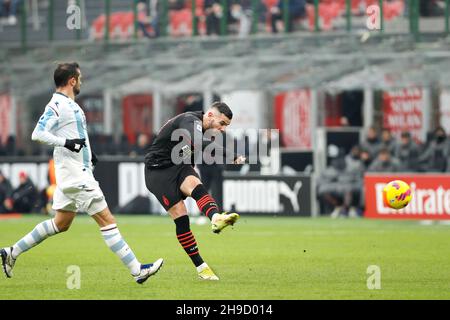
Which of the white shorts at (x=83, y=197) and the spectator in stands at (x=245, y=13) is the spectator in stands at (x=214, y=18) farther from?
the white shorts at (x=83, y=197)

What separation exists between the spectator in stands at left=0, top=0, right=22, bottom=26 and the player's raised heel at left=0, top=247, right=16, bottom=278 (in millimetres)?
22083

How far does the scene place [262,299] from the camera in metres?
10.6

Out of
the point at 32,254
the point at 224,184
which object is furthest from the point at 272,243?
the point at 224,184

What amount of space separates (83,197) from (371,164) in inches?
548

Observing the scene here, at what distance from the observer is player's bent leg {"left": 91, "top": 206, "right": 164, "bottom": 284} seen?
1174 centimetres

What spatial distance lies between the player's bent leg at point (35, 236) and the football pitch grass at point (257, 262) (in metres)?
0.24

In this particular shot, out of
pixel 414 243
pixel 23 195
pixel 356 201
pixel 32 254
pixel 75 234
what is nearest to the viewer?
pixel 32 254

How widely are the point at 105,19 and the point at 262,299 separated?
2147cm

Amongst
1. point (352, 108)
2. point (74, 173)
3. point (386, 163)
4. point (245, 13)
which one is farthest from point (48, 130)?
point (352, 108)

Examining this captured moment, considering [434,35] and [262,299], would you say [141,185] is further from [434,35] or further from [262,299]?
[262,299]

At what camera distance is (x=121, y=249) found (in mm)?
11742

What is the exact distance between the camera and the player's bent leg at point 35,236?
1205 cm

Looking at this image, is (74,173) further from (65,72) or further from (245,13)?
(245,13)

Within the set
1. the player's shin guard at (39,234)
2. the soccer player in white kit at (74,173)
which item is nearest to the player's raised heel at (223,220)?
the soccer player in white kit at (74,173)
